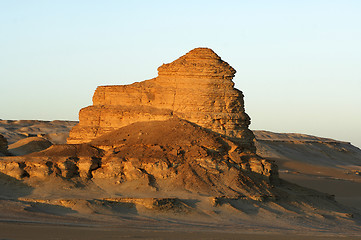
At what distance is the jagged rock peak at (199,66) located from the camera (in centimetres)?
2992

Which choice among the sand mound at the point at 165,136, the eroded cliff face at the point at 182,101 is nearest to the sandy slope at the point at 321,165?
the eroded cliff face at the point at 182,101

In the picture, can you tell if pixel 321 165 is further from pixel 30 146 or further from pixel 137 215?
pixel 137 215

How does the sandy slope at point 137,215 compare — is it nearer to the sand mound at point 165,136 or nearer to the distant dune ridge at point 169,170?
the distant dune ridge at point 169,170

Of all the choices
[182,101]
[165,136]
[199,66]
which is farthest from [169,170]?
[199,66]

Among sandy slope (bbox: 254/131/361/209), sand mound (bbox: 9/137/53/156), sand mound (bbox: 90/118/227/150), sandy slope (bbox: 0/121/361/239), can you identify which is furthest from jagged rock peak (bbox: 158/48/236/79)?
sand mound (bbox: 9/137/53/156)

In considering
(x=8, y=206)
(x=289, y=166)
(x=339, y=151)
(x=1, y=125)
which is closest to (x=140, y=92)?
(x=8, y=206)

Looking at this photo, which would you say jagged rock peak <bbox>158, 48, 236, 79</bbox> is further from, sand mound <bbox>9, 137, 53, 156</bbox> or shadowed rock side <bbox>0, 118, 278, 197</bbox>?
sand mound <bbox>9, 137, 53, 156</bbox>

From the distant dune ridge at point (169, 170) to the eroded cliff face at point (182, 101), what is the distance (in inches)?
1.8

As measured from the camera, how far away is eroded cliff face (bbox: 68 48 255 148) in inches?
1161

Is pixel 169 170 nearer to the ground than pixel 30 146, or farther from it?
nearer to the ground

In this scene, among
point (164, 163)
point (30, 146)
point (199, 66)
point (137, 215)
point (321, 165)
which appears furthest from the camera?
point (321, 165)

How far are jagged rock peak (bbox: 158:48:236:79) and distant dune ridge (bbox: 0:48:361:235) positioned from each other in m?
0.05

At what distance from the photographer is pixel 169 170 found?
2727cm

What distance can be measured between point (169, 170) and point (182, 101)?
3836 millimetres
